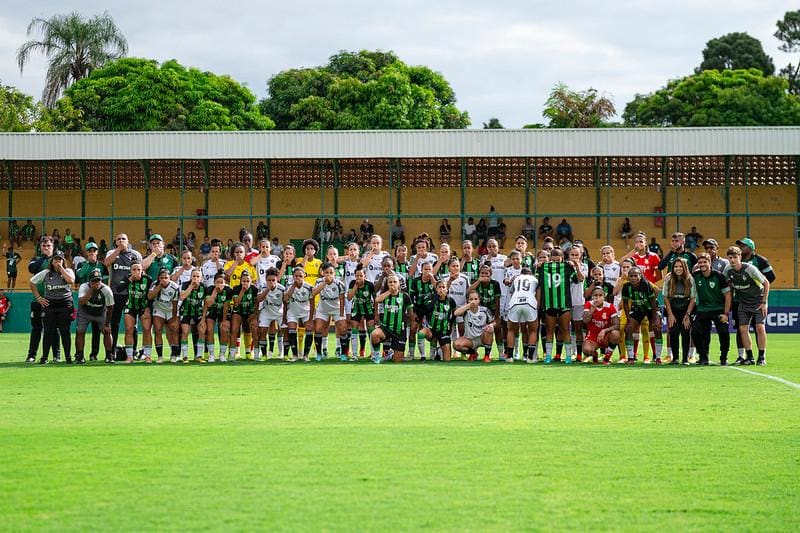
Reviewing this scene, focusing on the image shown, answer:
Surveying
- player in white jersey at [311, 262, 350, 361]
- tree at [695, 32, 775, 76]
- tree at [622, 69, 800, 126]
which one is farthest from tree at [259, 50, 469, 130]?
player in white jersey at [311, 262, 350, 361]

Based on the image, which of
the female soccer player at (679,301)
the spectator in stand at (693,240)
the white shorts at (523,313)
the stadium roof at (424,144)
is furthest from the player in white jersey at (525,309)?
the stadium roof at (424,144)

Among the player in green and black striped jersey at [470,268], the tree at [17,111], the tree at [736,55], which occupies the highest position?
the tree at [736,55]

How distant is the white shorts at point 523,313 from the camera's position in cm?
1727

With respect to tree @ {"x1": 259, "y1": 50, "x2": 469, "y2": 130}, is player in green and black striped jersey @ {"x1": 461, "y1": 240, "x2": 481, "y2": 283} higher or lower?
lower

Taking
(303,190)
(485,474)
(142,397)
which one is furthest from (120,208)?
(485,474)

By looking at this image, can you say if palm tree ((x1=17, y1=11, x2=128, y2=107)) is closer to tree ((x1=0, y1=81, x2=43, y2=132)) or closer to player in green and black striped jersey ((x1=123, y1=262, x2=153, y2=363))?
tree ((x1=0, y1=81, x2=43, y2=132))

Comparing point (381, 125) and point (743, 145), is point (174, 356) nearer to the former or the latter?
point (743, 145)

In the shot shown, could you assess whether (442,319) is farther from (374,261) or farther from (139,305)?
(139,305)

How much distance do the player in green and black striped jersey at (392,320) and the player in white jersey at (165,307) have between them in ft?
10.5

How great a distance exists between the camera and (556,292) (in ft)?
57.3

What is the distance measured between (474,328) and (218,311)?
4.18 m

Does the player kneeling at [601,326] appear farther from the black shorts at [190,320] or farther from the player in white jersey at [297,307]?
the black shorts at [190,320]

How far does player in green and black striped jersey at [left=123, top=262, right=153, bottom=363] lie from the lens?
1728cm

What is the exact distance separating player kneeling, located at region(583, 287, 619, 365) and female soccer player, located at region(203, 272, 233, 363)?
5.79 meters
